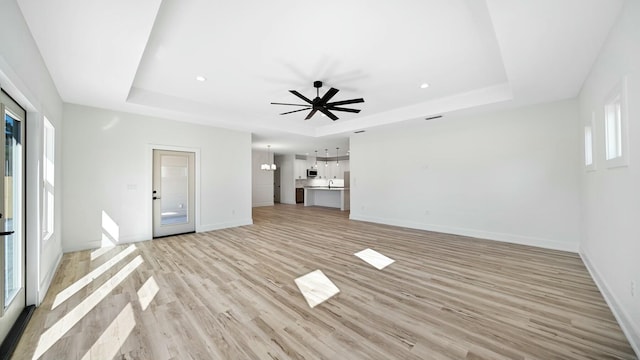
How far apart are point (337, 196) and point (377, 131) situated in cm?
472

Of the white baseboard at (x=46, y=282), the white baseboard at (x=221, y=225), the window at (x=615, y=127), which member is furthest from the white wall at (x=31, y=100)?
the window at (x=615, y=127)

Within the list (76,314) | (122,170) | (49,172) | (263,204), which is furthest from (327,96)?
(263,204)

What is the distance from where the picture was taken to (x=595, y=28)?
233 centimetres

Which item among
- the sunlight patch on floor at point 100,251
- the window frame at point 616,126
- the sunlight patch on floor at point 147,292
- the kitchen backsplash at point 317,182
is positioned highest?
the window frame at point 616,126

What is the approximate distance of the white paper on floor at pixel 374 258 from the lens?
366 centimetres

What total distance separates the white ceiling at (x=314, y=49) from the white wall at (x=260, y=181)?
20.9 ft

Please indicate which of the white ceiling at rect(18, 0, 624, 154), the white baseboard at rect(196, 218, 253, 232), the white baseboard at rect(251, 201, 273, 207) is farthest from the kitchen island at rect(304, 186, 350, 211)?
the white ceiling at rect(18, 0, 624, 154)

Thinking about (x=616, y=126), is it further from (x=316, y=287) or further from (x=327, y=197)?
(x=327, y=197)

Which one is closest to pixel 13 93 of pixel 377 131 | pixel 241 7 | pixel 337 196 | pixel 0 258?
pixel 0 258

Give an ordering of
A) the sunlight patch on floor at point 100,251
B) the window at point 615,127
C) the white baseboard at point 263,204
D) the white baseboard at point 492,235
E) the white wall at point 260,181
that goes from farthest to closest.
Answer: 1. the white baseboard at point 263,204
2. the white wall at point 260,181
3. the white baseboard at point 492,235
4. the sunlight patch on floor at point 100,251
5. the window at point 615,127

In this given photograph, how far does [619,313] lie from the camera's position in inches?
86.0

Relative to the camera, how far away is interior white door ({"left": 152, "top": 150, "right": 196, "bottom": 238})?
5.36 meters

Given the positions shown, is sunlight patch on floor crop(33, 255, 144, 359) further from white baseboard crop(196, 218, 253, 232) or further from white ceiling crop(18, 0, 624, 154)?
white ceiling crop(18, 0, 624, 154)

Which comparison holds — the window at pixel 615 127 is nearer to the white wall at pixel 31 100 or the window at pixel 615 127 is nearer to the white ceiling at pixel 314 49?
the white ceiling at pixel 314 49
